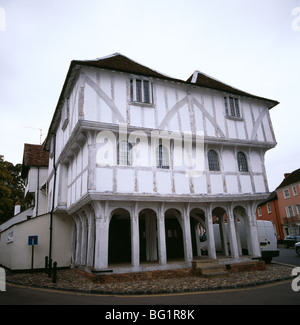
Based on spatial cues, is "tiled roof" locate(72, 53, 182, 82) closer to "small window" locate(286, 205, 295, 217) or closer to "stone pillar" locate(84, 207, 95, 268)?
"stone pillar" locate(84, 207, 95, 268)

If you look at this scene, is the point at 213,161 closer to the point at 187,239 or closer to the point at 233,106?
the point at 233,106

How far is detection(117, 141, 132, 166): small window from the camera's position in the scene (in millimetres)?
→ 12102

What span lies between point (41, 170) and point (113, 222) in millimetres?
11899

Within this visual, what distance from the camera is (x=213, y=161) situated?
14547mm

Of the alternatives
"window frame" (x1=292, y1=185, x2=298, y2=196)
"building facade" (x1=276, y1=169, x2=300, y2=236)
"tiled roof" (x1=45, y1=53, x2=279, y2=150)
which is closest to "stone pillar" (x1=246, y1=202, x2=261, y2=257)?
"tiled roof" (x1=45, y1=53, x2=279, y2=150)

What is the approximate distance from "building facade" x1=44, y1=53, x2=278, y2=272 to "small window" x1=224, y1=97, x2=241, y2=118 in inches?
2.5

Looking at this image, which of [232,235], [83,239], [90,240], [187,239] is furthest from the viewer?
[232,235]

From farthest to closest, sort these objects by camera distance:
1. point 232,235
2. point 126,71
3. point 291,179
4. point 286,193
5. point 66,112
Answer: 1. point 286,193
2. point 291,179
3. point 66,112
4. point 232,235
5. point 126,71

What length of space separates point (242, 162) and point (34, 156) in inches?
774

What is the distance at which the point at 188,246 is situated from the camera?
12.6m

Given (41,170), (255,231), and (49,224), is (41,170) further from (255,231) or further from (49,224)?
(255,231)

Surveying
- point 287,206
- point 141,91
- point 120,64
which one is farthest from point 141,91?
point 287,206

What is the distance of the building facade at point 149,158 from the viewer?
11625 millimetres
